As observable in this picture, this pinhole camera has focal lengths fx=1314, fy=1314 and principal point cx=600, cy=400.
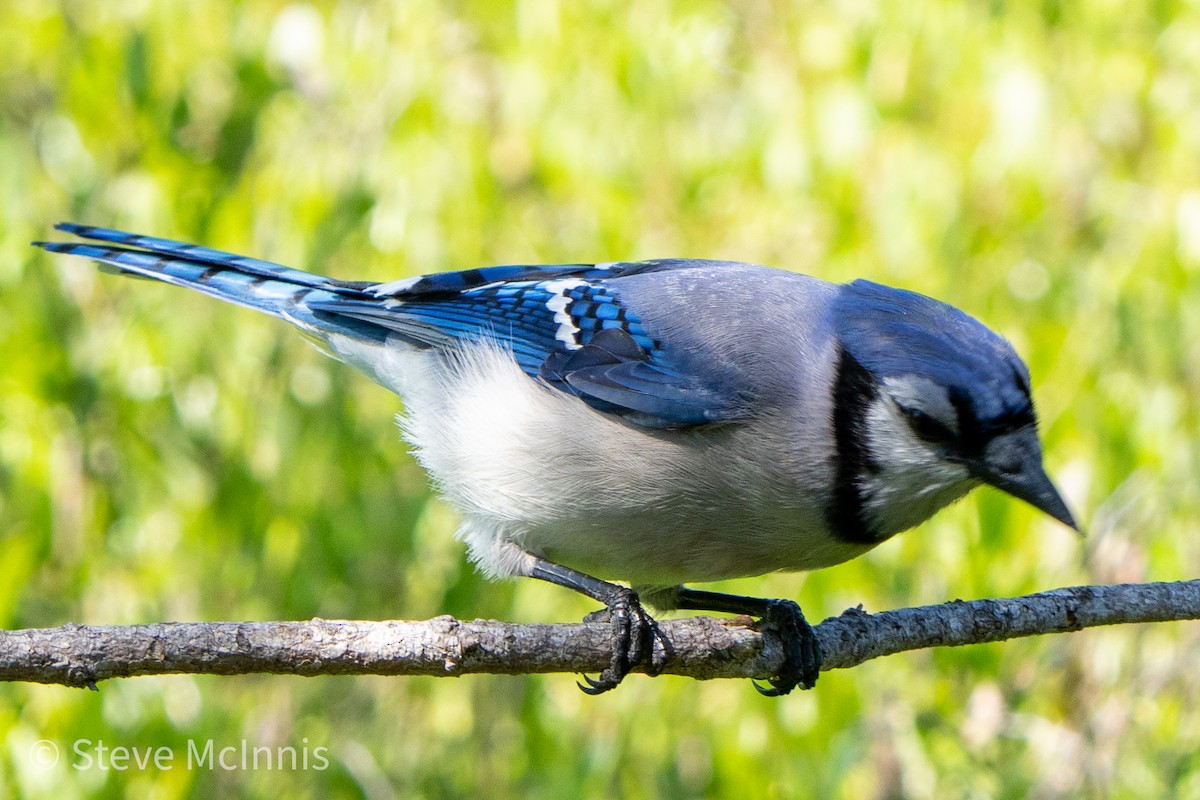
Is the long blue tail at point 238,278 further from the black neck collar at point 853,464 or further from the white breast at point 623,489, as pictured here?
the black neck collar at point 853,464

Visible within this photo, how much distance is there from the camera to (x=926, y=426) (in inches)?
94.6

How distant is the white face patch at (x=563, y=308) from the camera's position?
294 cm

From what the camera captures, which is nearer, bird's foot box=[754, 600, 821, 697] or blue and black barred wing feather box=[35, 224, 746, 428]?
bird's foot box=[754, 600, 821, 697]

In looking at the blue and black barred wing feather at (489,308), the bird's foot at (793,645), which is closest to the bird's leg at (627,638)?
the bird's foot at (793,645)

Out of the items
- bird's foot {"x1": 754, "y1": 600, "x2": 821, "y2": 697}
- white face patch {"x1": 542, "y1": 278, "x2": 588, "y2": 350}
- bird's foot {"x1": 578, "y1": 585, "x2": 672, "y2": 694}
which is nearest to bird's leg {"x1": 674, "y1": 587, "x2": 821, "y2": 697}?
bird's foot {"x1": 754, "y1": 600, "x2": 821, "y2": 697}

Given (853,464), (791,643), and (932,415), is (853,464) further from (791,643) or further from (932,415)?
(791,643)

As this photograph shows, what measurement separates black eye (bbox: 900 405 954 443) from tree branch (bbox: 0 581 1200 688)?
304mm

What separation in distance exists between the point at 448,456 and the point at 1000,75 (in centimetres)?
224

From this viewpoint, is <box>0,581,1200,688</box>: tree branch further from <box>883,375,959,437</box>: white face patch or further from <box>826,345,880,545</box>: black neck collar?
<box>883,375,959,437</box>: white face patch

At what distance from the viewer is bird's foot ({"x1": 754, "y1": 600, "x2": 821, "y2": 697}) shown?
2531 mm

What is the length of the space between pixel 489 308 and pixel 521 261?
3.54 ft

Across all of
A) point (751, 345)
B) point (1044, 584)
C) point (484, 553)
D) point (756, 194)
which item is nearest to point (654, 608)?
point (484, 553)

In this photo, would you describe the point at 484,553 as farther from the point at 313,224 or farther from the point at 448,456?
the point at 313,224

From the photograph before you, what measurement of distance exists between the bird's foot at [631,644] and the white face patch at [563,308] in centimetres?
69
